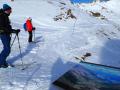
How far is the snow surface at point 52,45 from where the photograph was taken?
36.3ft

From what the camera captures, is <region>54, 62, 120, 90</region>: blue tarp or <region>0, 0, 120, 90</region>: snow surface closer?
<region>54, 62, 120, 90</region>: blue tarp

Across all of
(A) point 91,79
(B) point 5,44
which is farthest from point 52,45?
(A) point 91,79

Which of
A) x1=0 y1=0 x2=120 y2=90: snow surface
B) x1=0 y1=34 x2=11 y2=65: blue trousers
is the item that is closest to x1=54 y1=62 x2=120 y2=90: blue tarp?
x1=0 y1=0 x2=120 y2=90: snow surface

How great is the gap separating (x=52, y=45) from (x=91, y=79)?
11.8 metres

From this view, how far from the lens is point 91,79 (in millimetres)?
9492

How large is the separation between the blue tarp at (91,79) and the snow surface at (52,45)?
64 cm

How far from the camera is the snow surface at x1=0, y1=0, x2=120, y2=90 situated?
11055mm

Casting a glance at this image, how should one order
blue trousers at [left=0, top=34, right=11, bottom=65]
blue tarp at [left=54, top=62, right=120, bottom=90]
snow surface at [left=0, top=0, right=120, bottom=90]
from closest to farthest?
blue tarp at [left=54, top=62, right=120, bottom=90] → snow surface at [left=0, top=0, right=120, bottom=90] → blue trousers at [left=0, top=34, right=11, bottom=65]

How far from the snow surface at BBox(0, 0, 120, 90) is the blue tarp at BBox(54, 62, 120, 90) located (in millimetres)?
644

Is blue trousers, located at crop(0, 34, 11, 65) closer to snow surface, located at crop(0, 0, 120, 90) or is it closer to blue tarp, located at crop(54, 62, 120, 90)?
snow surface, located at crop(0, 0, 120, 90)

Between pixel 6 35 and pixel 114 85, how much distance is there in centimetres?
427

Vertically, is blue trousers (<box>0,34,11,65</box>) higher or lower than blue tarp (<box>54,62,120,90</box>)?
higher

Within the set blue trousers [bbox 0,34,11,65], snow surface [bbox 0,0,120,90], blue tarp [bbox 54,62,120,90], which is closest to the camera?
blue tarp [bbox 54,62,120,90]

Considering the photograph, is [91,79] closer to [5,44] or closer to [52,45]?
[5,44]
